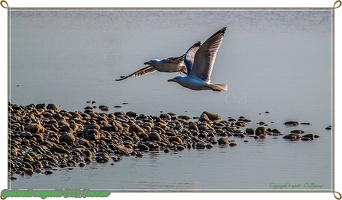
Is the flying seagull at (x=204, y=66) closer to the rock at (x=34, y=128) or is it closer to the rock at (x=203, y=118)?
the rock at (x=34, y=128)

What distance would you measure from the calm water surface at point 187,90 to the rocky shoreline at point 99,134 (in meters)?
0.25

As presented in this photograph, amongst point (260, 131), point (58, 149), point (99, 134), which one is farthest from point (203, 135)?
point (58, 149)

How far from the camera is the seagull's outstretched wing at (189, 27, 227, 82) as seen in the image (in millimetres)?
14109

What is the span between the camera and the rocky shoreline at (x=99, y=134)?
14.7m

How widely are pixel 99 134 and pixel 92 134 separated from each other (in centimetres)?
16

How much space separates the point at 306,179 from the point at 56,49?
1000 centimetres

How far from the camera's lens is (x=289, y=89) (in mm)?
19719

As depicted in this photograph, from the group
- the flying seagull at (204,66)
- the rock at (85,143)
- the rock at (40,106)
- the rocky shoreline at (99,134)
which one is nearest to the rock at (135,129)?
the rocky shoreline at (99,134)

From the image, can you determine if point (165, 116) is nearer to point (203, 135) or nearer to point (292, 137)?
point (203, 135)

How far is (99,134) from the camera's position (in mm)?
15781

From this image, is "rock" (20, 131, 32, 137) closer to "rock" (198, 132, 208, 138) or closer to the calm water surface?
the calm water surface

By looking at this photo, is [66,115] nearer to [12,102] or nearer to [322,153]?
[12,102]

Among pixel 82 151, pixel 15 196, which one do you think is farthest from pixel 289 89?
pixel 15 196

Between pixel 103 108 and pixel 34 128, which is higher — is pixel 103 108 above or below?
above
